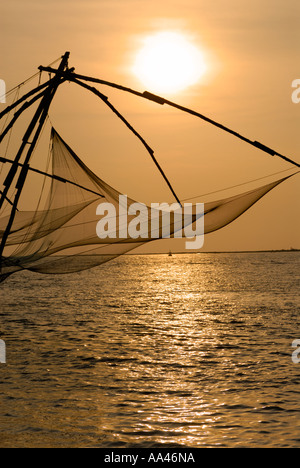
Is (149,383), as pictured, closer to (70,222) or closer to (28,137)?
(70,222)

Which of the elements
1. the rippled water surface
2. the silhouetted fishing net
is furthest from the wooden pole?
the rippled water surface

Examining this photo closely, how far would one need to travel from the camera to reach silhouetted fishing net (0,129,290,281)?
8.87 metres

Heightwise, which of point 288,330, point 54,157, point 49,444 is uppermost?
point 54,157

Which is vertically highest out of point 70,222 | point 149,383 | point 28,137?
point 28,137

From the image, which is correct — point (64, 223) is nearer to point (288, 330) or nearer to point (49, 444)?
point (49, 444)

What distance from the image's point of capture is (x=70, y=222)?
9828 mm

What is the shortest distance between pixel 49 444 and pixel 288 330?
12.4 meters

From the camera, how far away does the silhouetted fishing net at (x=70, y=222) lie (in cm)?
887

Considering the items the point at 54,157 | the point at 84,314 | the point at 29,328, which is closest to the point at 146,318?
the point at 84,314

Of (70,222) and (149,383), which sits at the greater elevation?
(70,222)

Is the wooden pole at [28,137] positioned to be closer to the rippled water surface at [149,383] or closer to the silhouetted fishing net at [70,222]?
the silhouetted fishing net at [70,222]

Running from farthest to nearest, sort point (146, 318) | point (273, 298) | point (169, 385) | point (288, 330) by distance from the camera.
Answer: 1. point (273, 298)
2. point (146, 318)
3. point (288, 330)
4. point (169, 385)

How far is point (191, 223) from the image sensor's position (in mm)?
8812

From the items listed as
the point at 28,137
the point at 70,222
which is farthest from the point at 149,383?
the point at 28,137
